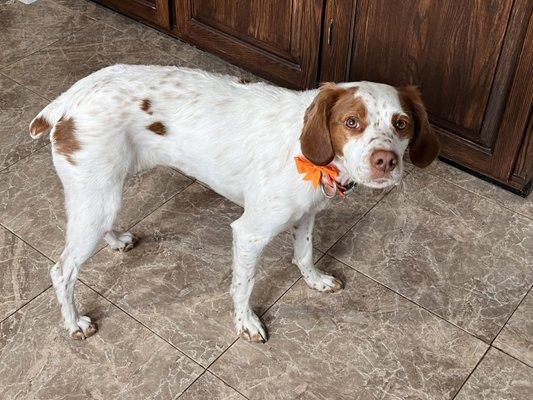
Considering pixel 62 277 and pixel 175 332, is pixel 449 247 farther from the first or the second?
pixel 62 277

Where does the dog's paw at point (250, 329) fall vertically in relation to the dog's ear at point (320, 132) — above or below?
below

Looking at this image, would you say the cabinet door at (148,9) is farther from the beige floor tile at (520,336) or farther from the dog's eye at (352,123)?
the beige floor tile at (520,336)

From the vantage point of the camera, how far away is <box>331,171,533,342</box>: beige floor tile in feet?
7.66

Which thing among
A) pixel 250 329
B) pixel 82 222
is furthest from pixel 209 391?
pixel 82 222

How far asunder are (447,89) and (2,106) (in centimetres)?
188

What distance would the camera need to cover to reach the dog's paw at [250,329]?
7.16ft

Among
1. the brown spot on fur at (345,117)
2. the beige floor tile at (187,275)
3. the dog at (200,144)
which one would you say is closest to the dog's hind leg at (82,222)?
the dog at (200,144)

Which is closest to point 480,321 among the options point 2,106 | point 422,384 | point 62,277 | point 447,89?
point 422,384

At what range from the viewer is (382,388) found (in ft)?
6.85

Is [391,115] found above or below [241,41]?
above

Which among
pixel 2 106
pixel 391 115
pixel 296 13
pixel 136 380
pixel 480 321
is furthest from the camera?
pixel 2 106

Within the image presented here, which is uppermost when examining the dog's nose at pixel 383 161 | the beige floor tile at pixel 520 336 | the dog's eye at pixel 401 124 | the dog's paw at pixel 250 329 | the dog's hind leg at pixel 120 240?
the dog's eye at pixel 401 124

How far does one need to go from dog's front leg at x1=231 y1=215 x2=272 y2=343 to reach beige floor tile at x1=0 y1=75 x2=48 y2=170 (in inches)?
47.3

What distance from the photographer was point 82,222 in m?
2.00
